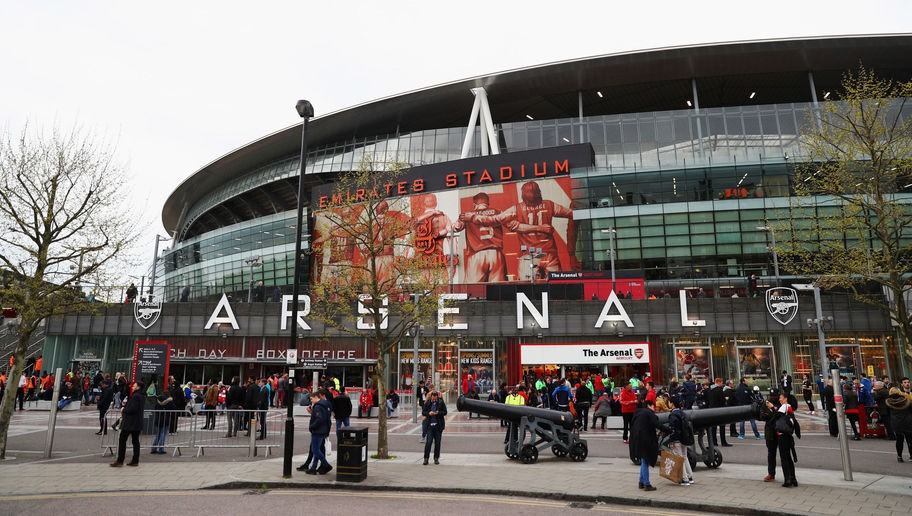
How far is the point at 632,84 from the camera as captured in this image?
50688 mm

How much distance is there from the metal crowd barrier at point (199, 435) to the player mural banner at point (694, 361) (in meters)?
23.0

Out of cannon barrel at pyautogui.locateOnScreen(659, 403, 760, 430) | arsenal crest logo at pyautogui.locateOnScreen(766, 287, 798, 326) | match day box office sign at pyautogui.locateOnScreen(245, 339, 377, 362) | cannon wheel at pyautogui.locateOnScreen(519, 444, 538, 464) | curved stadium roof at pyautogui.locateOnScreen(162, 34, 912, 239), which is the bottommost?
cannon wheel at pyautogui.locateOnScreen(519, 444, 538, 464)

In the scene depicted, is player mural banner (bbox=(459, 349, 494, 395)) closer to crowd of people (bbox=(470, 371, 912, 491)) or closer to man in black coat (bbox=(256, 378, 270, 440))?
crowd of people (bbox=(470, 371, 912, 491))

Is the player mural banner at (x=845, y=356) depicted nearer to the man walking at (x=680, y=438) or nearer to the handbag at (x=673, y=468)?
the man walking at (x=680, y=438)

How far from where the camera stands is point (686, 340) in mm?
32531

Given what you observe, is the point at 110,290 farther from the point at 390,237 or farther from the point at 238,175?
the point at 238,175

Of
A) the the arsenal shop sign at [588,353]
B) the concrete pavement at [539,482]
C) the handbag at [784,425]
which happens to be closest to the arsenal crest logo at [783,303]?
the the arsenal shop sign at [588,353]

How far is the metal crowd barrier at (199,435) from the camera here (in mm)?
14711

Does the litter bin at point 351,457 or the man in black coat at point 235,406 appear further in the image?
the man in black coat at point 235,406

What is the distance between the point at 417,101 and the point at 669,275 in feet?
91.9

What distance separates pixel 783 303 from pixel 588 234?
1529 centimetres

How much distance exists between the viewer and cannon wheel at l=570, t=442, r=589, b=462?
13501mm

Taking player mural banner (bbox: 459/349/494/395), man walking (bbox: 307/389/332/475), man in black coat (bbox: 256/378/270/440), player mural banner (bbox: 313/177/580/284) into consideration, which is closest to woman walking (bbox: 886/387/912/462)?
man walking (bbox: 307/389/332/475)

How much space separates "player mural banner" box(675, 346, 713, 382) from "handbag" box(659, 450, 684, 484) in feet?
76.7
